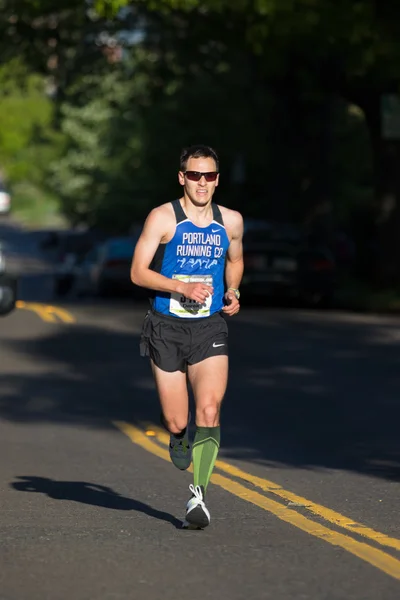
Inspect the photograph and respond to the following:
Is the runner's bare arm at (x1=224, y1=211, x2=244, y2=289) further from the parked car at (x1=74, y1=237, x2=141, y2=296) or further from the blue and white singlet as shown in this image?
the parked car at (x1=74, y1=237, x2=141, y2=296)

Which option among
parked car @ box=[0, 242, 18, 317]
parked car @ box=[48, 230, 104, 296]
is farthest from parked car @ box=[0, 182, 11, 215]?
parked car @ box=[0, 242, 18, 317]

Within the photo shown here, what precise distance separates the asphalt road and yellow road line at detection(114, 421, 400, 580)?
20 millimetres

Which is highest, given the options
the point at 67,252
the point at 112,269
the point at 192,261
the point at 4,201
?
the point at 4,201

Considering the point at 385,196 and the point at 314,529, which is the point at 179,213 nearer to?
the point at 314,529

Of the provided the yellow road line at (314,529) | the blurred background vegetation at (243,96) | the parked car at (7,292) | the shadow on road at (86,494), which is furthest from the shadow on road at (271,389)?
the blurred background vegetation at (243,96)

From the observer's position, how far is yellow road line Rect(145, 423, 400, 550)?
8516 mm

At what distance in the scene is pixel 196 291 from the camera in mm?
8406

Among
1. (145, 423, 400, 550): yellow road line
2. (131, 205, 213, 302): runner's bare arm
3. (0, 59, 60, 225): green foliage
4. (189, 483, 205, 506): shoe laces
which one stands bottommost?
(145, 423, 400, 550): yellow road line

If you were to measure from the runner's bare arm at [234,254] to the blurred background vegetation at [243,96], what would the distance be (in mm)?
15604

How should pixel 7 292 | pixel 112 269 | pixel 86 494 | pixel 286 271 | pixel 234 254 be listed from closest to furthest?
pixel 234 254 → pixel 86 494 → pixel 7 292 → pixel 286 271 → pixel 112 269

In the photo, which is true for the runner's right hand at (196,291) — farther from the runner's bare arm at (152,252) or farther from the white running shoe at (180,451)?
the white running shoe at (180,451)

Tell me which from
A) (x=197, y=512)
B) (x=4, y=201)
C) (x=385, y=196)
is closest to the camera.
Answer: (x=197, y=512)

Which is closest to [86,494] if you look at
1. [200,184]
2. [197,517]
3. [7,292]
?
[197,517]

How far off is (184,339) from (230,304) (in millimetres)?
303
